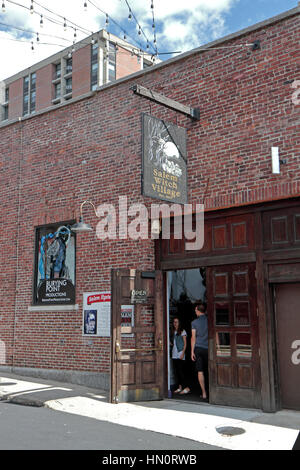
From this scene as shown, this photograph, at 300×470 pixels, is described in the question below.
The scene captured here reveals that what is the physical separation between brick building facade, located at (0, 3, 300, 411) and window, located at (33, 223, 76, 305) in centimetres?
22

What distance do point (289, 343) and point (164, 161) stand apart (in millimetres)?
3889

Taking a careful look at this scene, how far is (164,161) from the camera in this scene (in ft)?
29.2

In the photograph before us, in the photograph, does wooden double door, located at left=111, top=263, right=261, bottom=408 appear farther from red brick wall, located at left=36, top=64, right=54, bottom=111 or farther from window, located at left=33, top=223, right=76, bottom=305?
red brick wall, located at left=36, top=64, right=54, bottom=111

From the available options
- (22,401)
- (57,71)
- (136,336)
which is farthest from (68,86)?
(22,401)

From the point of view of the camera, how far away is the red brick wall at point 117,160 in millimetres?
8695

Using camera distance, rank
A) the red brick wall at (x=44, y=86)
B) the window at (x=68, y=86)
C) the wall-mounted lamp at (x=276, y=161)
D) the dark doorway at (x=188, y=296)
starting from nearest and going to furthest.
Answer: the wall-mounted lamp at (x=276, y=161) < the dark doorway at (x=188, y=296) < the window at (x=68, y=86) < the red brick wall at (x=44, y=86)

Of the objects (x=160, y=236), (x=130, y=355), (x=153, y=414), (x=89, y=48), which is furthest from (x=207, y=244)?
(x=89, y=48)

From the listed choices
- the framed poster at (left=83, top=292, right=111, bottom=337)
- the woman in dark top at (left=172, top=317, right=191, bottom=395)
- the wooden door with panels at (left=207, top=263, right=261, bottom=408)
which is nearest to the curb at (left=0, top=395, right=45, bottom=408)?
the framed poster at (left=83, top=292, right=111, bottom=337)

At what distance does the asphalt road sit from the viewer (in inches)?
236

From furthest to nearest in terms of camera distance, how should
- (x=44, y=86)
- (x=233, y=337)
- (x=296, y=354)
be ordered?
(x=44, y=86) → (x=233, y=337) → (x=296, y=354)

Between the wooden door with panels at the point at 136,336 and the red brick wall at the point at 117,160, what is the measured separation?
732 millimetres

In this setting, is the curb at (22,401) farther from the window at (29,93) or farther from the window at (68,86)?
the window at (29,93)

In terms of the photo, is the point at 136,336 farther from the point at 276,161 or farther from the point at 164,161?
the point at 276,161

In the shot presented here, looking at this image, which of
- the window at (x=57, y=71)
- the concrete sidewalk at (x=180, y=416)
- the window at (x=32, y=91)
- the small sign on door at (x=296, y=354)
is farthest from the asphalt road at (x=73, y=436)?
the window at (x=32, y=91)
